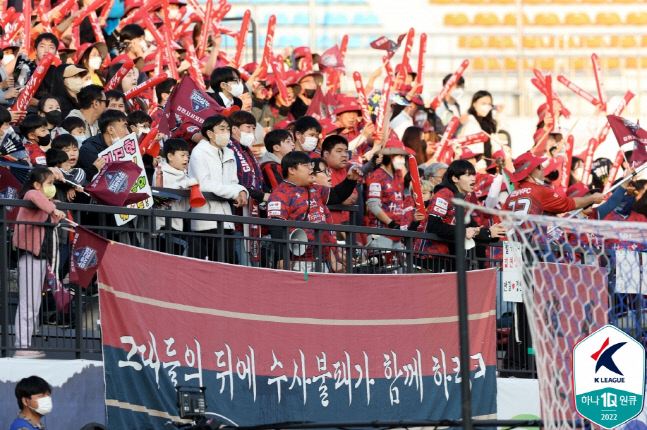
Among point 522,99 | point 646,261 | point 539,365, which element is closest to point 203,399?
point 539,365

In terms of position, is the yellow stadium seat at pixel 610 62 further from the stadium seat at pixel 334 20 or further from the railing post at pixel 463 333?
the railing post at pixel 463 333

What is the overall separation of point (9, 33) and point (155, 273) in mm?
5502

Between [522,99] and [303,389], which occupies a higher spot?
[522,99]

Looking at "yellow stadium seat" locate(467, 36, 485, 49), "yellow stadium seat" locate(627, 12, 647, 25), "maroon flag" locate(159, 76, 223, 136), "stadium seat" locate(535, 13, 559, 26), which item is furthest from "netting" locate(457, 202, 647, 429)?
"yellow stadium seat" locate(627, 12, 647, 25)

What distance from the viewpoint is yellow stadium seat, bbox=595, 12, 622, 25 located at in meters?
29.7

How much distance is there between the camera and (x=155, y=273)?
1012 cm

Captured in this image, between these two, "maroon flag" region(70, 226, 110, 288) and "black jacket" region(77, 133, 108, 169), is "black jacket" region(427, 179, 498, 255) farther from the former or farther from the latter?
"maroon flag" region(70, 226, 110, 288)

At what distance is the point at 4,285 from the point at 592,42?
18.3 m

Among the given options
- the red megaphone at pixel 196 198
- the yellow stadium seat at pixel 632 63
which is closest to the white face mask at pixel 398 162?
the red megaphone at pixel 196 198

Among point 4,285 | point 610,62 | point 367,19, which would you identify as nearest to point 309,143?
point 4,285

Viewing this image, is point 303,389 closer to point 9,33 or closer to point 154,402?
point 154,402

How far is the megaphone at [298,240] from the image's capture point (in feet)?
36.8

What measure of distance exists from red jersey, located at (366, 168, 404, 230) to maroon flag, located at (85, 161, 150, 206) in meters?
3.39

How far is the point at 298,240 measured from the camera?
11.2 m
